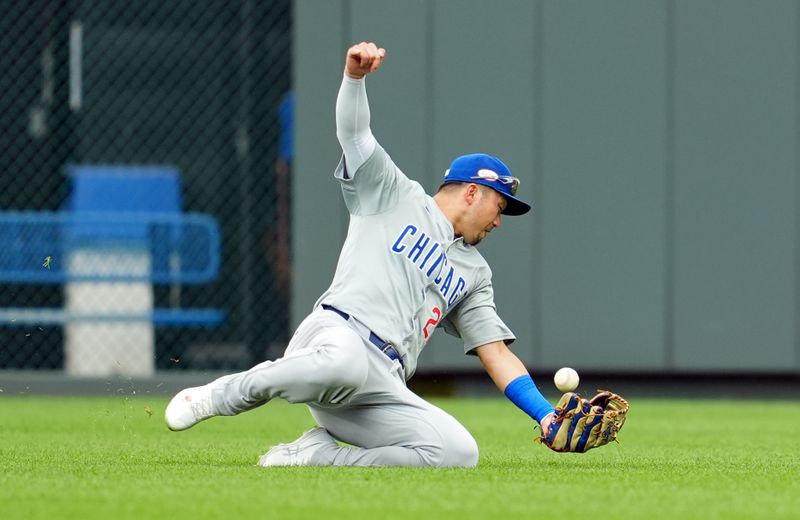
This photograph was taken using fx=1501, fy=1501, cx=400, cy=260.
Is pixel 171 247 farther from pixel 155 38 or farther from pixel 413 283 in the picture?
pixel 413 283

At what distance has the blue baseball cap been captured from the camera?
590 centimetres

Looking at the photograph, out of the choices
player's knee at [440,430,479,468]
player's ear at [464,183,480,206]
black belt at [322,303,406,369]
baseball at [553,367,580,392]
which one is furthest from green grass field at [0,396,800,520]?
player's ear at [464,183,480,206]

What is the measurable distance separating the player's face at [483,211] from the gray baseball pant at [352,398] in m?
0.63

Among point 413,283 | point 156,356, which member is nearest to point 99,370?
point 156,356

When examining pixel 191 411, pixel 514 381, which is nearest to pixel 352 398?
pixel 191 411

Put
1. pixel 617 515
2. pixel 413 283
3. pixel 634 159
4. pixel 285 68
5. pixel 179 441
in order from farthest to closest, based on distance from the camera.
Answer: pixel 285 68, pixel 634 159, pixel 179 441, pixel 413 283, pixel 617 515

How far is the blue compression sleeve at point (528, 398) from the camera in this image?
19.0 ft

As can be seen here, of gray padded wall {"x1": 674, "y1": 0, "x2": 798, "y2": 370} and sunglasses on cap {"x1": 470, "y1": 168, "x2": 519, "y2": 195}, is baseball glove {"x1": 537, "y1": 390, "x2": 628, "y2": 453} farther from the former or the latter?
Result: gray padded wall {"x1": 674, "y1": 0, "x2": 798, "y2": 370}

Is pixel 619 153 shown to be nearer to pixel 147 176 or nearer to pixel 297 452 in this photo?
pixel 147 176

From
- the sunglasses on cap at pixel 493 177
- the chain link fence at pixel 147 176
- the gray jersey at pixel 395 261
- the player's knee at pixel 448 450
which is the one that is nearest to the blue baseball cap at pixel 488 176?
the sunglasses on cap at pixel 493 177

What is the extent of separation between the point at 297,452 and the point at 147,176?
639 centimetres

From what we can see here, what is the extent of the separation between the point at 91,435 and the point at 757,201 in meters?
5.73

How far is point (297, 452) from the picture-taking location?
18.9 feet

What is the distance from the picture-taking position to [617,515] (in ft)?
14.0
